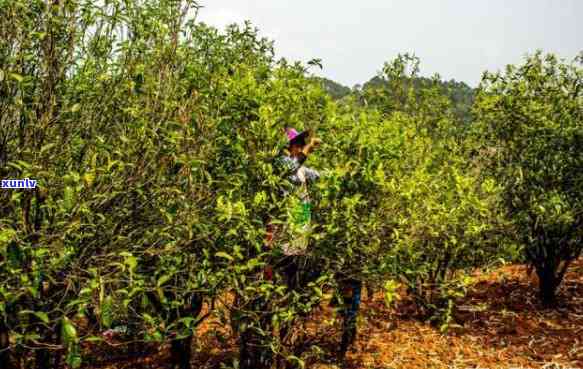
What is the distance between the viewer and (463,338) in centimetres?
756

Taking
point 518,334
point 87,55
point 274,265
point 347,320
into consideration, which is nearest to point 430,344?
point 518,334

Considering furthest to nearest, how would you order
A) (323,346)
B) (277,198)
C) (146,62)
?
(323,346)
(277,198)
(146,62)

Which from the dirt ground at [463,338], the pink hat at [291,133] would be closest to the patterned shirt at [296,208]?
the pink hat at [291,133]

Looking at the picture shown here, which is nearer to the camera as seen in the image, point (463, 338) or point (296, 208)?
point (296, 208)

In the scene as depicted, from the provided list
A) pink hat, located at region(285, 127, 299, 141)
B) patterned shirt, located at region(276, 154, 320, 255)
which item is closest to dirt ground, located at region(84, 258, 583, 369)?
patterned shirt, located at region(276, 154, 320, 255)

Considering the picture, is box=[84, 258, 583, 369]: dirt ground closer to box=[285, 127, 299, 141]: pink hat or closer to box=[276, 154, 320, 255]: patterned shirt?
box=[276, 154, 320, 255]: patterned shirt

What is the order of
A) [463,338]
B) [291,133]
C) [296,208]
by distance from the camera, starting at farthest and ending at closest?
[463,338] → [291,133] → [296,208]

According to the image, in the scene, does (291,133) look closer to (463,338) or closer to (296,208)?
(296,208)

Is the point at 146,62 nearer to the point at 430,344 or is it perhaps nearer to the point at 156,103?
the point at 156,103

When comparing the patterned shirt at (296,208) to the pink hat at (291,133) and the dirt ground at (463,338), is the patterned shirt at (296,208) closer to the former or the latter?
the pink hat at (291,133)

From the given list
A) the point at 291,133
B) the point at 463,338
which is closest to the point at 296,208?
the point at 291,133

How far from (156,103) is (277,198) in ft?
4.01

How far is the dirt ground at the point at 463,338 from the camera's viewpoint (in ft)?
21.3

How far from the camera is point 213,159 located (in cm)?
439
